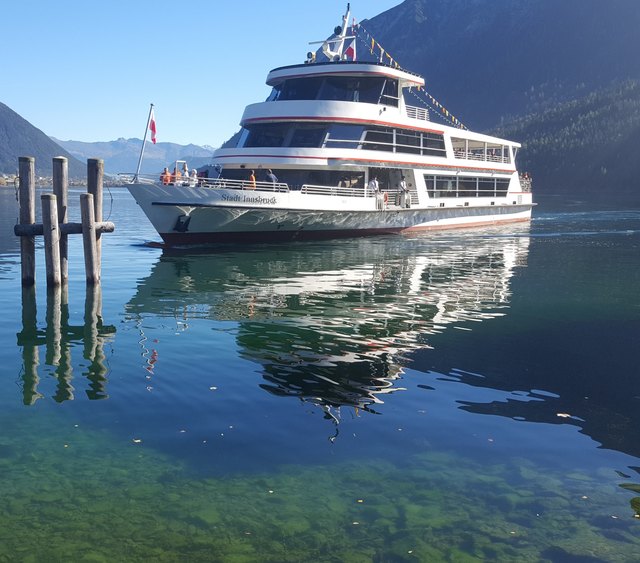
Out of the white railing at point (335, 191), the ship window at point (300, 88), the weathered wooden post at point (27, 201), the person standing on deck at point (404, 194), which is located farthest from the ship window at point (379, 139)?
the weathered wooden post at point (27, 201)

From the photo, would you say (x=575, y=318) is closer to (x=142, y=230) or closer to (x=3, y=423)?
(x=3, y=423)

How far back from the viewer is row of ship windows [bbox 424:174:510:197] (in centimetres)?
3691

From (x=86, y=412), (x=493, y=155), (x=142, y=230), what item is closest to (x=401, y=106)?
(x=493, y=155)

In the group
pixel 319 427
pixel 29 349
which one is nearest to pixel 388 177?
pixel 29 349

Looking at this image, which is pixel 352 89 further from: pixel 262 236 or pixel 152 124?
pixel 152 124

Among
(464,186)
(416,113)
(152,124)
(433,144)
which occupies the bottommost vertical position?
(464,186)

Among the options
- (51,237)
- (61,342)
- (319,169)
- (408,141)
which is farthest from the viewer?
(408,141)

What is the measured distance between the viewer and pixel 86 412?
345 inches

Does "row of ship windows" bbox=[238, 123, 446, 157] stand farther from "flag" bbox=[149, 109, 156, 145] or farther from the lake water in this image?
the lake water

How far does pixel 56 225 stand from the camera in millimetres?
17109

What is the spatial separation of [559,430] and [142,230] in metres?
37.4

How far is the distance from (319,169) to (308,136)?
159cm

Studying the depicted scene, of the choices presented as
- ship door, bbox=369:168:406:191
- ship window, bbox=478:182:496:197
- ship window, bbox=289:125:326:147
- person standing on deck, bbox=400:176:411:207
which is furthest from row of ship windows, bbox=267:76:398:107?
ship window, bbox=478:182:496:197

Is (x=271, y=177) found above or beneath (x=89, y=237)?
above
